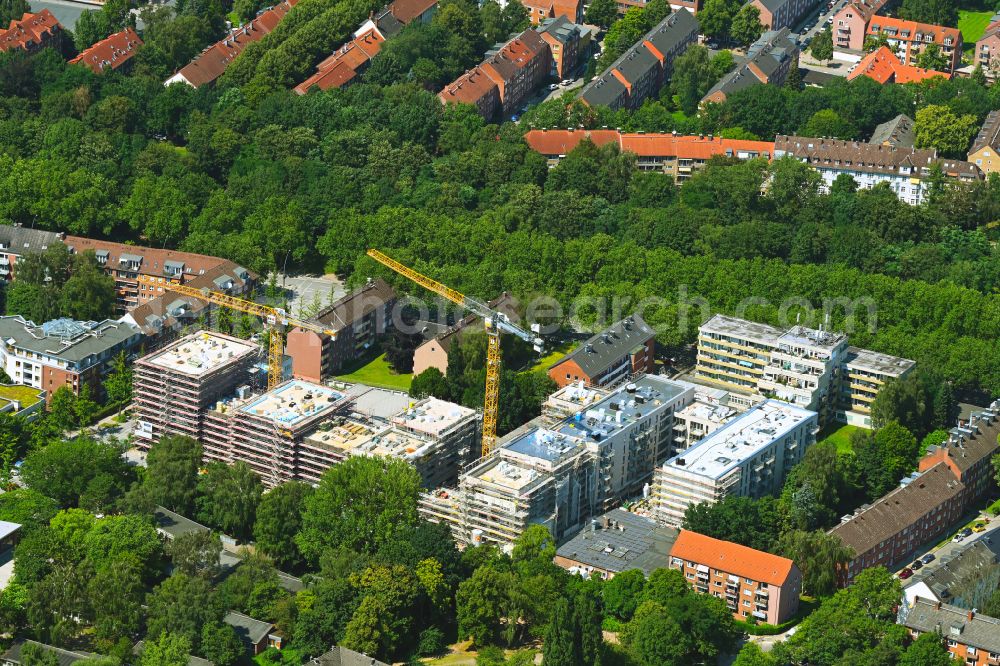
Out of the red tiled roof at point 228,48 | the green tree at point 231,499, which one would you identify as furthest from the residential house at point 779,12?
the green tree at point 231,499

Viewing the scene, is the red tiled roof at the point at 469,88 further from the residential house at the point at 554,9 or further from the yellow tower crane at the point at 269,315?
the yellow tower crane at the point at 269,315

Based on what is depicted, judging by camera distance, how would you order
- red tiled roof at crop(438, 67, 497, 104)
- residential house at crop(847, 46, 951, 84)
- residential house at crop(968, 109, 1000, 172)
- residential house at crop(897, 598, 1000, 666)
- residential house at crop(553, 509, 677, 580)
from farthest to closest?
1. residential house at crop(847, 46, 951, 84)
2. red tiled roof at crop(438, 67, 497, 104)
3. residential house at crop(968, 109, 1000, 172)
4. residential house at crop(553, 509, 677, 580)
5. residential house at crop(897, 598, 1000, 666)

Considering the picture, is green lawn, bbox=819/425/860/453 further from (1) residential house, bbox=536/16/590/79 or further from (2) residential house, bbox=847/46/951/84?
(1) residential house, bbox=536/16/590/79

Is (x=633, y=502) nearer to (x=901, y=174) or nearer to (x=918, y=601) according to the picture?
(x=918, y=601)

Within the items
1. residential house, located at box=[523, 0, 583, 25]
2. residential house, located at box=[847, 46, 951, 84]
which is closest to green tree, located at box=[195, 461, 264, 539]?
residential house, located at box=[847, 46, 951, 84]

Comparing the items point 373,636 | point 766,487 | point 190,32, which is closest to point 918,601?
point 766,487

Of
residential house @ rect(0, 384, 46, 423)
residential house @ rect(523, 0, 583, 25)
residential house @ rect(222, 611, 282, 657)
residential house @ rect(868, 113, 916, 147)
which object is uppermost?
residential house @ rect(523, 0, 583, 25)

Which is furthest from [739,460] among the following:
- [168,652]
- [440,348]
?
Result: [168,652]

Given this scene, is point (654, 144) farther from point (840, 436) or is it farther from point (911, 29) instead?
point (840, 436)
